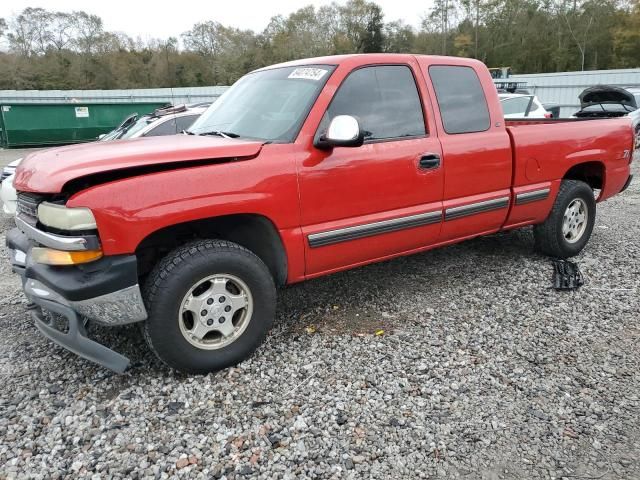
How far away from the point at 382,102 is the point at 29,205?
240cm

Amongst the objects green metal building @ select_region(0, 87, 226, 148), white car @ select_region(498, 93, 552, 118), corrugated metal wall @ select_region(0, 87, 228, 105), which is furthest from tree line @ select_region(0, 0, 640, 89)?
white car @ select_region(498, 93, 552, 118)

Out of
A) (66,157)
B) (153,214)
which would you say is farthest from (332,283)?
(66,157)

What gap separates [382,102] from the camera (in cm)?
370

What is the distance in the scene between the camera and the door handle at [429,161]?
12.3 feet

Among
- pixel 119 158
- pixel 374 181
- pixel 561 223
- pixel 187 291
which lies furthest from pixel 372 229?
pixel 561 223

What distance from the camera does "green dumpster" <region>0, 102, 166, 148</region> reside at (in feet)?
63.9

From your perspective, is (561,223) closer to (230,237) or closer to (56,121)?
(230,237)

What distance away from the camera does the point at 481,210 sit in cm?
421

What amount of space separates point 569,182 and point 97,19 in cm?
7924

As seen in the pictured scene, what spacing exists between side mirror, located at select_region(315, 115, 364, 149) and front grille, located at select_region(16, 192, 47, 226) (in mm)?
1664

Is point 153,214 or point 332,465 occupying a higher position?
point 153,214

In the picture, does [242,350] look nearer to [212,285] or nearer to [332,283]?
[212,285]

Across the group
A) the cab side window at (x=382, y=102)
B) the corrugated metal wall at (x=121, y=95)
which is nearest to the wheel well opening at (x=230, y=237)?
the cab side window at (x=382, y=102)

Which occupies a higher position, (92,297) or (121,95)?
(121,95)
